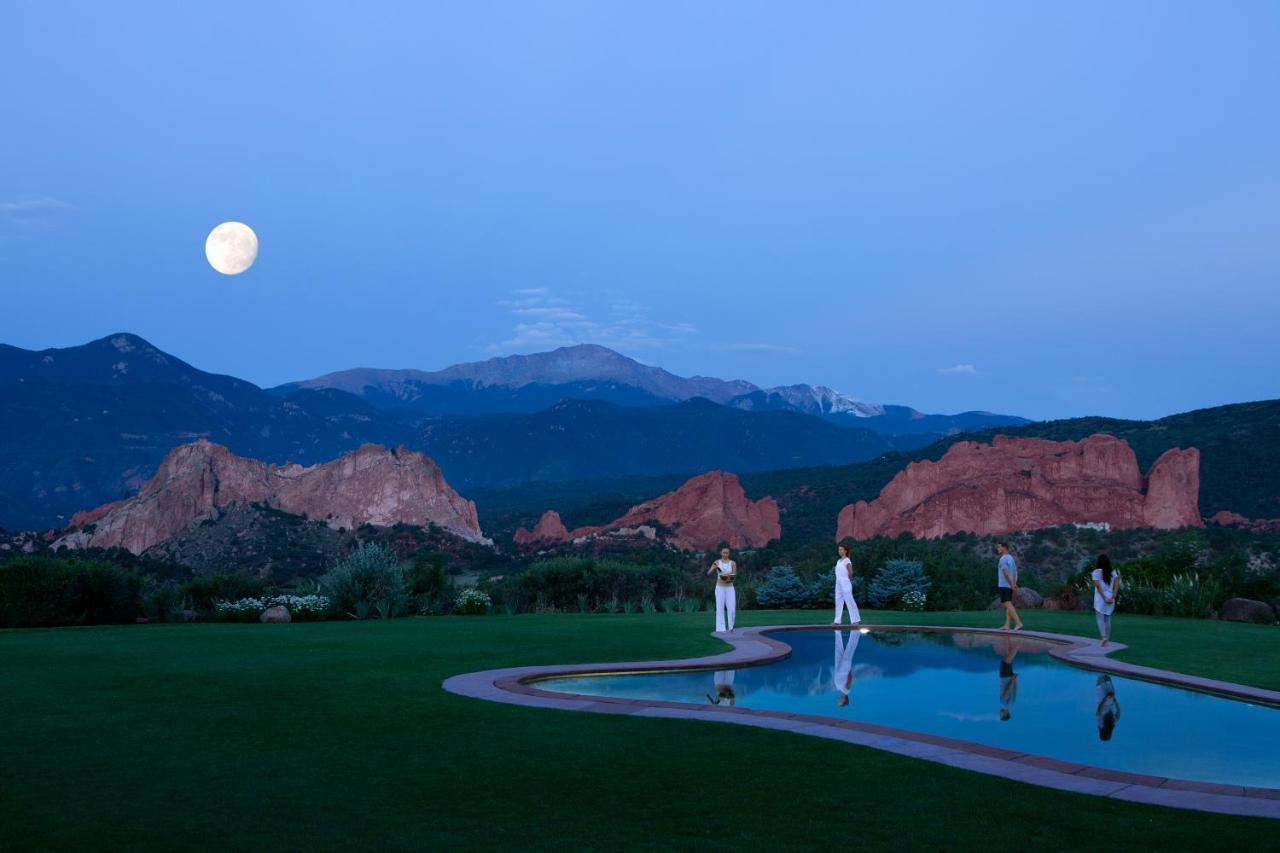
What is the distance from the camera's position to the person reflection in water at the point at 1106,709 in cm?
866

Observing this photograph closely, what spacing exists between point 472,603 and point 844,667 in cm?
1129

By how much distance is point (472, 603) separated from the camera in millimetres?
22109

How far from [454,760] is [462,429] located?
521ft

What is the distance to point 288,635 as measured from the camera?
15.3 meters

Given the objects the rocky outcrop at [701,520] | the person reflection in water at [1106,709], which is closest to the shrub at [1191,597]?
the person reflection in water at [1106,709]

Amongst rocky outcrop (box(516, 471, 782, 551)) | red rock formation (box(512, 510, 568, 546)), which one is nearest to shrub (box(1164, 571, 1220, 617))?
rocky outcrop (box(516, 471, 782, 551))

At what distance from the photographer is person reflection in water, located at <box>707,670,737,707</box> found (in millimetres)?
10078

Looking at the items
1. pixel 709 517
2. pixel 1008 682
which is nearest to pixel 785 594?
pixel 1008 682

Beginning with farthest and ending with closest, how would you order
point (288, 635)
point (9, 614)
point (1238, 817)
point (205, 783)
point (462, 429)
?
point (462, 429) < point (9, 614) < point (288, 635) < point (205, 783) < point (1238, 817)

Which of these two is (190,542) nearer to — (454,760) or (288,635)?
(288,635)

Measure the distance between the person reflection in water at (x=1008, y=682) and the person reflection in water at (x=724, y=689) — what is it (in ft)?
8.45

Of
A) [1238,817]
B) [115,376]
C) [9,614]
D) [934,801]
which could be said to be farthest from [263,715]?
[115,376]

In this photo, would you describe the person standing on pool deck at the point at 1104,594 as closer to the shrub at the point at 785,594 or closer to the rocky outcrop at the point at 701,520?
the shrub at the point at 785,594

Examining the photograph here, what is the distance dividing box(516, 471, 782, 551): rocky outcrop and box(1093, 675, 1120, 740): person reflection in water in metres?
47.8
